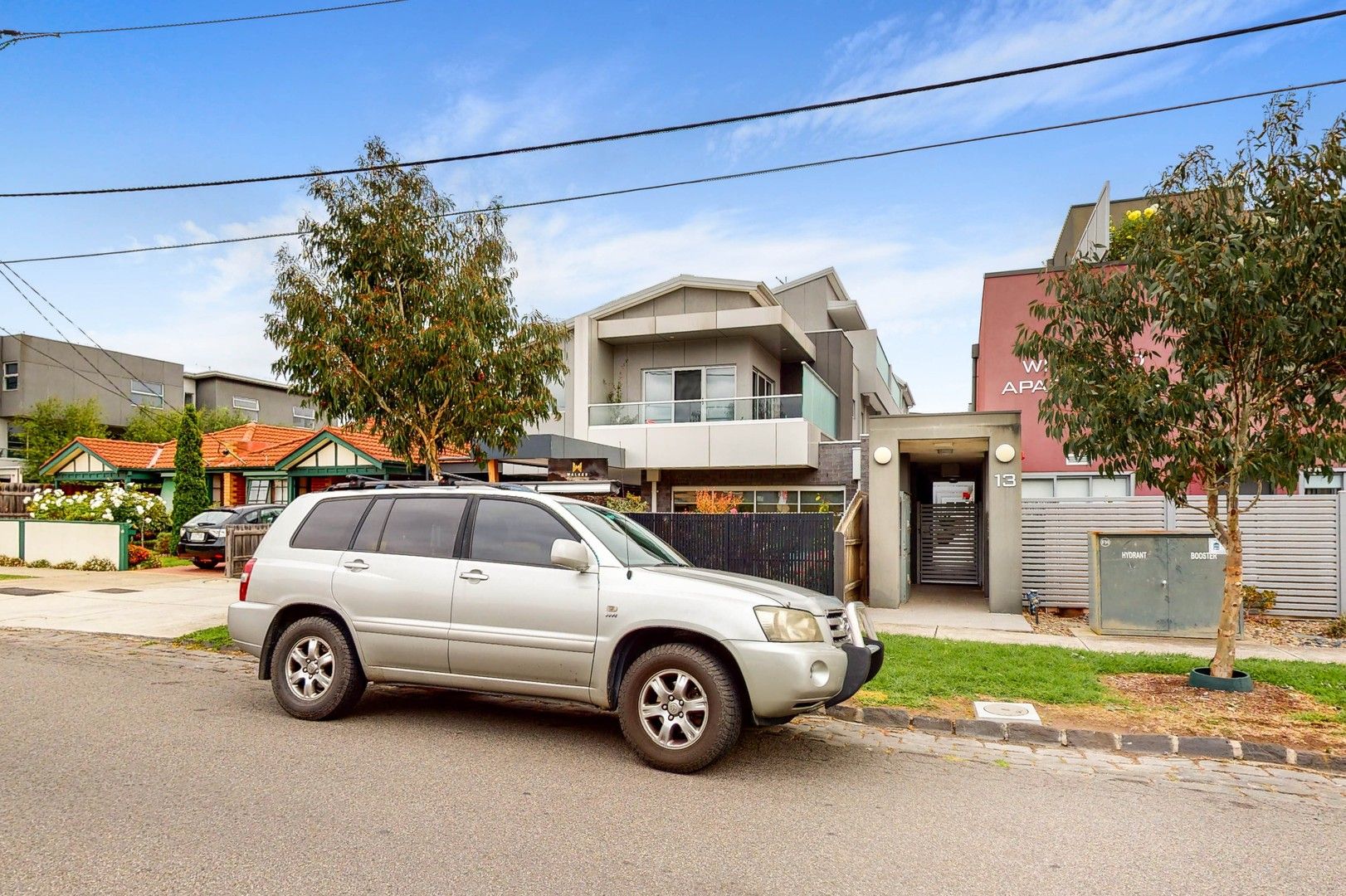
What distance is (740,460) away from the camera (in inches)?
795

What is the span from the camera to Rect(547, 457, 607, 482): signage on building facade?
65.7ft

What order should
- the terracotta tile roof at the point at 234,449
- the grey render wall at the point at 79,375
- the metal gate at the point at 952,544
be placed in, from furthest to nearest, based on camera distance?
the grey render wall at the point at 79,375 → the terracotta tile roof at the point at 234,449 → the metal gate at the point at 952,544

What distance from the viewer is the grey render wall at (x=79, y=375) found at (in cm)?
4059

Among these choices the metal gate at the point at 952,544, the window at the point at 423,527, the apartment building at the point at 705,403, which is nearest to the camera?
the window at the point at 423,527

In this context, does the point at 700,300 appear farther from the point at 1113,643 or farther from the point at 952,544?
→ the point at 1113,643

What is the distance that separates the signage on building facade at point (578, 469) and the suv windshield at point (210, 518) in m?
Answer: 7.34

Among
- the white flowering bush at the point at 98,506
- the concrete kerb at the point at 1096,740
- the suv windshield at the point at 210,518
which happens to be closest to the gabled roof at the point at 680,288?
the suv windshield at the point at 210,518

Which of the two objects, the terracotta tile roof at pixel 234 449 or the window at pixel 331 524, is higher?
the terracotta tile roof at pixel 234 449

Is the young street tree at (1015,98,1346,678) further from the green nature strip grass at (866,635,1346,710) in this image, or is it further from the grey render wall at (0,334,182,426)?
the grey render wall at (0,334,182,426)

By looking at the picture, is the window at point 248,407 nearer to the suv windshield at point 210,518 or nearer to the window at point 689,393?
the suv windshield at point 210,518

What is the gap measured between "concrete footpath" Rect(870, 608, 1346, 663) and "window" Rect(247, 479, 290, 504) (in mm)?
18491

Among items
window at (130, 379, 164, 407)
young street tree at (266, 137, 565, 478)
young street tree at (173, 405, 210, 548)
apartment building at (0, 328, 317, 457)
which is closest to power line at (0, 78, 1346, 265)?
young street tree at (266, 137, 565, 478)

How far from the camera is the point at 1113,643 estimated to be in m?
11.0

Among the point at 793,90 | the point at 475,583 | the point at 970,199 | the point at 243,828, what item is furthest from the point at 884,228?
the point at 243,828
